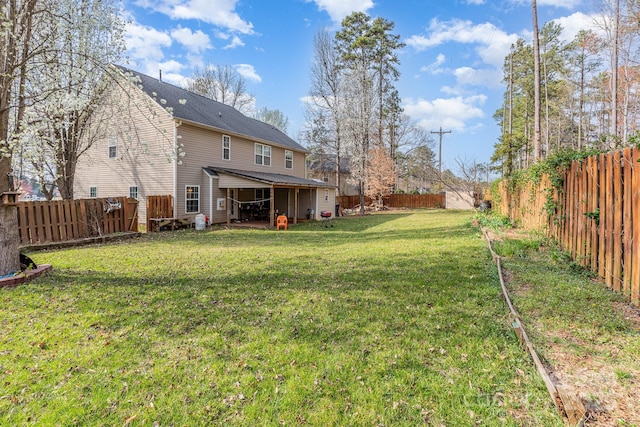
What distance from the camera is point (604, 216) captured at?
13.9 feet

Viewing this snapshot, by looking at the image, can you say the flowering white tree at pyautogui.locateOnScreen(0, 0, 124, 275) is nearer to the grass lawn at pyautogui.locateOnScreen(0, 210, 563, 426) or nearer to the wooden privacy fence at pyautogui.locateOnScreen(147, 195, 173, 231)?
the grass lawn at pyautogui.locateOnScreen(0, 210, 563, 426)

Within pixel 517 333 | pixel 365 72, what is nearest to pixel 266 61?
pixel 365 72

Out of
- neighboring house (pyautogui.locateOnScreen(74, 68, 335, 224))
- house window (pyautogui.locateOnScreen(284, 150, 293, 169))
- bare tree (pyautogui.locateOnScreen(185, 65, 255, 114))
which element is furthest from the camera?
bare tree (pyautogui.locateOnScreen(185, 65, 255, 114))

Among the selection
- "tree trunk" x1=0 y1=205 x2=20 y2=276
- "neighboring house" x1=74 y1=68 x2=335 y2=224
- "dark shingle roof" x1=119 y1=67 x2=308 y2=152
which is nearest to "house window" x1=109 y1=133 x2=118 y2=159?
"neighboring house" x1=74 y1=68 x2=335 y2=224

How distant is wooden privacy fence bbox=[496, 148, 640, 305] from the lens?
11.7 feet

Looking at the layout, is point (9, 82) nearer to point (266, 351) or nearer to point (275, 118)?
point (266, 351)

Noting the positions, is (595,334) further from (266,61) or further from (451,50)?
(266,61)

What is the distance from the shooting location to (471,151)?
15.3m

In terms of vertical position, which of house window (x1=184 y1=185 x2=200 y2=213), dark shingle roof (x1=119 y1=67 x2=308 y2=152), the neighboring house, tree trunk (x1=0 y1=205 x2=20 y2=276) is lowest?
tree trunk (x1=0 y1=205 x2=20 y2=276)

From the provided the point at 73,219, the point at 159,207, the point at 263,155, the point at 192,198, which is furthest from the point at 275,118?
the point at 73,219

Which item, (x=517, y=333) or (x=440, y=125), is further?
(x=440, y=125)

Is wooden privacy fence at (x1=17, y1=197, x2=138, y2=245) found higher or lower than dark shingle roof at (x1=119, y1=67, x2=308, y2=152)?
lower

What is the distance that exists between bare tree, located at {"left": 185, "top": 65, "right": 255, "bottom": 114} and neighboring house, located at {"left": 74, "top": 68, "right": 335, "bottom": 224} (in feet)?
38.8

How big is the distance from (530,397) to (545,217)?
6.69m
